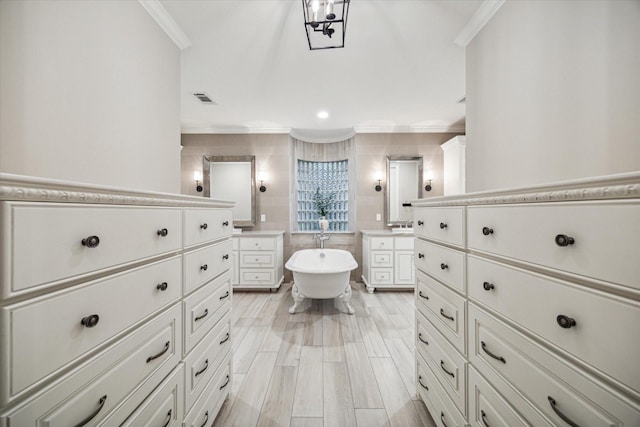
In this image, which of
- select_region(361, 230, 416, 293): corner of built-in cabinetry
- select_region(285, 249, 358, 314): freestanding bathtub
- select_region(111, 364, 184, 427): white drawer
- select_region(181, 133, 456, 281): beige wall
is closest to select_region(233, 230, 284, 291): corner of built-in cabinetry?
select_region(181, 133, 456, 281): beige wall

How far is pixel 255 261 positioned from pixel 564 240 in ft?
11.7

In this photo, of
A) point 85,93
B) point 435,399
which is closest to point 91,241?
point 85,93

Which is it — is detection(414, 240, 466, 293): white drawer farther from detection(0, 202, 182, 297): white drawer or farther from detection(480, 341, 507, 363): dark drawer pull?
detection(0, 202, 182, 297): white drawer

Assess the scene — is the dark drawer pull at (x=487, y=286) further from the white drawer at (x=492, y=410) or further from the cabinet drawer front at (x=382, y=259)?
the cabinet drawer front at (x=382, y=259)

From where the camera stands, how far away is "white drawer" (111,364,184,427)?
30.8 inches

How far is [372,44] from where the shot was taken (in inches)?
83.4

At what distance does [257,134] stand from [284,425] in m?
3.99

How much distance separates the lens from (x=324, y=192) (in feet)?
16.2

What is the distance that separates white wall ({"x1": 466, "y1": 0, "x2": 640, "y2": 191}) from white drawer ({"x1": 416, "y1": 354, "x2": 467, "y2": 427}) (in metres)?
1.24

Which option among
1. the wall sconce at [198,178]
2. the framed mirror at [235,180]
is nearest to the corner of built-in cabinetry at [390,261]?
the framed mirror at [235,180]

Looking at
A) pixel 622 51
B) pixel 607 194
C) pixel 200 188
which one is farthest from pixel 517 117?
pixel 200 188

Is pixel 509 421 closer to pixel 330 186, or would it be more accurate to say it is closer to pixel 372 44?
pixel 372 44

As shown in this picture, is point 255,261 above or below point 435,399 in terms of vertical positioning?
above

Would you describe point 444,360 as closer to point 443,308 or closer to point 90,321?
point 443,308
